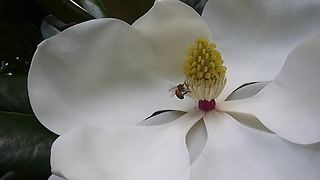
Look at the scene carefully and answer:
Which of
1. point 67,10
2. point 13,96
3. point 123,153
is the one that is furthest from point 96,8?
point 123,153

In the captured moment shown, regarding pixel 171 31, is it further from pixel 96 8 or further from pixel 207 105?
pixel 96 8

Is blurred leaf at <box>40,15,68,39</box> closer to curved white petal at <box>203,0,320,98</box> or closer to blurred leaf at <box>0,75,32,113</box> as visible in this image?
blurred leaf at <box>0,75,32,113</box>

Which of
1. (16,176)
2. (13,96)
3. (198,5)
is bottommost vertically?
(16,176)

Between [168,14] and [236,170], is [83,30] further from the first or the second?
[236,170]

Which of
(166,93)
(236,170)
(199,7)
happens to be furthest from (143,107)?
(199,7)

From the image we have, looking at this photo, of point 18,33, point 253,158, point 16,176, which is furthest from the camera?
point 18,33

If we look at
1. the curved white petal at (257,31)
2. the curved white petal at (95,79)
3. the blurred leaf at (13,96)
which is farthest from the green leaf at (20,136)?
the curved white petal at (257,31)

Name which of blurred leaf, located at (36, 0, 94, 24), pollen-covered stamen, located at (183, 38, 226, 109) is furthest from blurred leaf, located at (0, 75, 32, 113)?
pollen-covered stamen, located at (183, 38, 226, 109)
